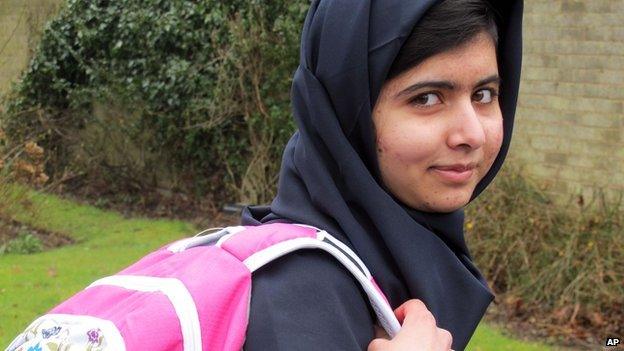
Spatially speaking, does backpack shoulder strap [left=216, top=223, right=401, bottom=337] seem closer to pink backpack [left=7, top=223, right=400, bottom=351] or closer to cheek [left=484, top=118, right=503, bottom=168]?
pink backpack [left=7, top=223, right=400, bottom=351]

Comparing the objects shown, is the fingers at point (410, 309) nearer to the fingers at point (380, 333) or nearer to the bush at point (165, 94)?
the fingers at point (380, 333)

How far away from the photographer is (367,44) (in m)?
1.71

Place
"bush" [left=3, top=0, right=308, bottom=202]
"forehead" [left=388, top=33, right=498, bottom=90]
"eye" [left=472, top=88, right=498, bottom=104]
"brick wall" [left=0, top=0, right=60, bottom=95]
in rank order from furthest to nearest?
"brick wall" [left=0, top=0, right=60, bottom=95], "bush" [left=3, top=0, right=308, bottom=202], "eye" [left=472, top=88, right=498, bottom=104], "forehead" [left=388, top=33, right=498, bottom=90]

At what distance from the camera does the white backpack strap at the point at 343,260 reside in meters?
1.49

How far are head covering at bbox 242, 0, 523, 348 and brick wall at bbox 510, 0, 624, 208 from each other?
5167 millimetres

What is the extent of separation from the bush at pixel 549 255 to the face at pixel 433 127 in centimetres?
446

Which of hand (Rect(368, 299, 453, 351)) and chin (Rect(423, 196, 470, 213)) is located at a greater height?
chin (Rect(423, 196, 470, 213))

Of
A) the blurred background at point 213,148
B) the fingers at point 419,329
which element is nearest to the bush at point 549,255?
the blurred background at point 213,148

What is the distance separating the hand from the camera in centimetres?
153

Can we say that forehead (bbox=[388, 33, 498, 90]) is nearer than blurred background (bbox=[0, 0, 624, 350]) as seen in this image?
Yes

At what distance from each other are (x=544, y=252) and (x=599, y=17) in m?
1.83

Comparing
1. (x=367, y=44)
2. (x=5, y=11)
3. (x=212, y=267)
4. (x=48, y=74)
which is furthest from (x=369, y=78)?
(x=5, y=11)

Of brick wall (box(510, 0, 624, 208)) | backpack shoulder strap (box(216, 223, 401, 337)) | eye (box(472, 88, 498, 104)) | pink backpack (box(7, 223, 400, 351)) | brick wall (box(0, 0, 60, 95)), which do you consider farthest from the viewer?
brick wall (box(0, 0, 60, 95))

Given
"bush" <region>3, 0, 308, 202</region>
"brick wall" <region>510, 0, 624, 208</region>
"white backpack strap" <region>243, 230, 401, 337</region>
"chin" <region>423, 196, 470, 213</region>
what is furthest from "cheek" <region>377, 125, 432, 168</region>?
"bush" <region>3, 0, 308, 202</region>
